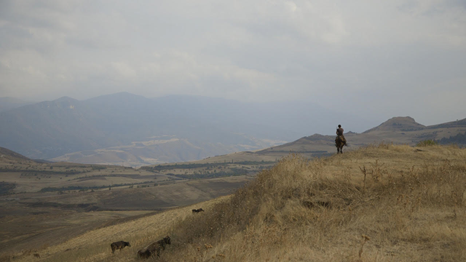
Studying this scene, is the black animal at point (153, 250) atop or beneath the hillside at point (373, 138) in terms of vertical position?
beneath

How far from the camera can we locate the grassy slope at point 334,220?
242 inches

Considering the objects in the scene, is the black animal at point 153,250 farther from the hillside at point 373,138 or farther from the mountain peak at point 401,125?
the mountain peak at point 401,125

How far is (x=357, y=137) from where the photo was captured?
6437 inches

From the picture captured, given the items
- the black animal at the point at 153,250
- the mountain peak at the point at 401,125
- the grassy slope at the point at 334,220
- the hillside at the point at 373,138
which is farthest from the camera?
the mountain peak at the point at 401,125

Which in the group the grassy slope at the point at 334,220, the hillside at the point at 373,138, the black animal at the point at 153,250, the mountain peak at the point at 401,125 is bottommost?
the black animal at the point at 153,250

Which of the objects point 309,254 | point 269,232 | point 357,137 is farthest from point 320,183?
point 357,137

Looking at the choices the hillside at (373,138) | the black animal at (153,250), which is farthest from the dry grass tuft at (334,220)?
the hillside at (373,138)

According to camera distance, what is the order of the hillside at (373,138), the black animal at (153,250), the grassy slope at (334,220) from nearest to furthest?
the grassy slope at (334,220)
the black animal at (153,250)
the hillside at (373,138)

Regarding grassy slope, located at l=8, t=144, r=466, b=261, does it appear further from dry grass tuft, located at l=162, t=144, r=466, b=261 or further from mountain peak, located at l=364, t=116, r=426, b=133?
mountain peak, located at l=364, t=116, r=426, b=133

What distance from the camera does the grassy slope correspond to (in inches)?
242

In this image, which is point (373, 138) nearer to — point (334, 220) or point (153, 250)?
point (334, 220)

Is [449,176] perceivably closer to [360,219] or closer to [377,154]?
[360,219]

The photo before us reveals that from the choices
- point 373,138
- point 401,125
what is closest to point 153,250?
point 373,138

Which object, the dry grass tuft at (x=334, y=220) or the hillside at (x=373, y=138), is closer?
the dry grass tuft at (x=334, y=220)
